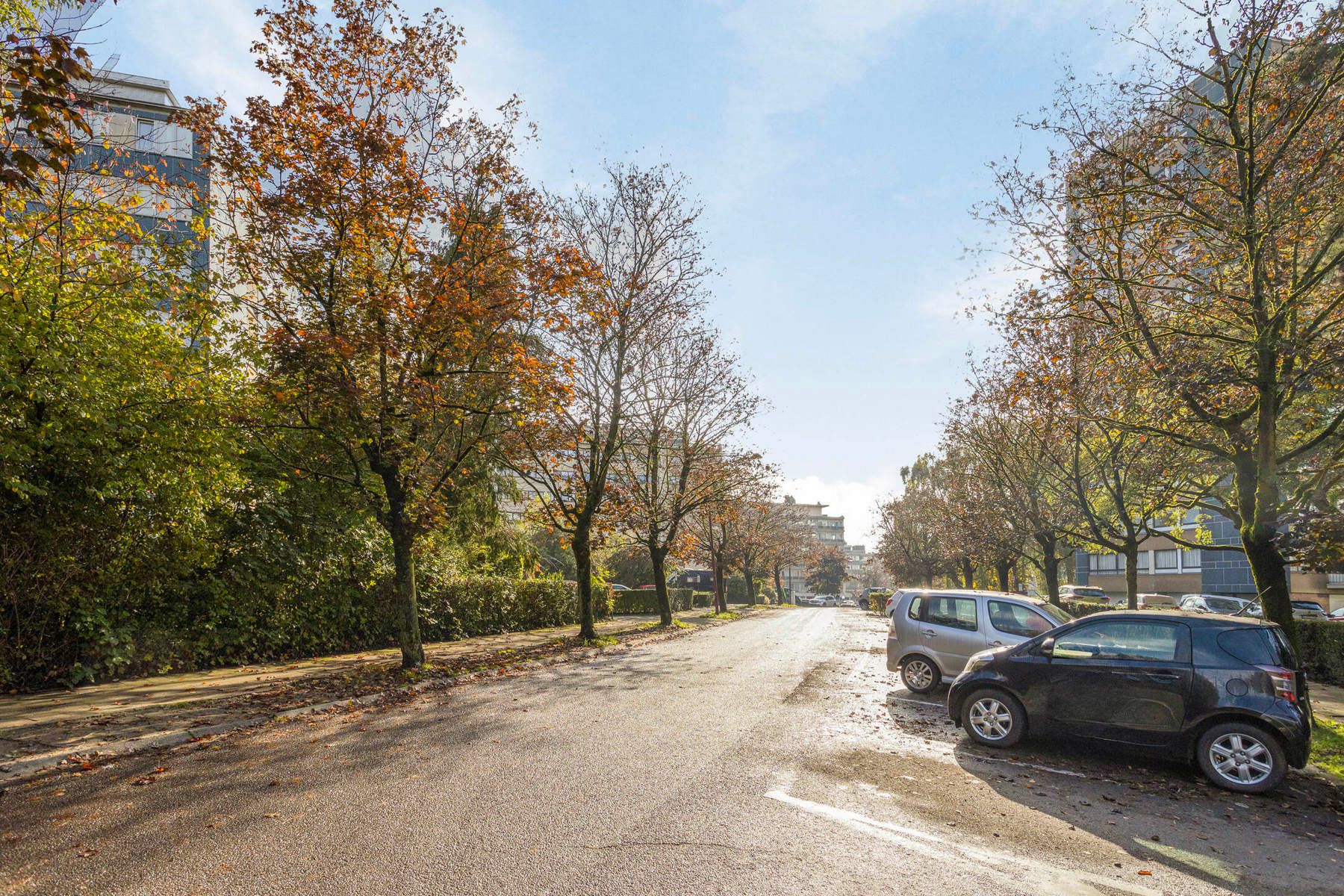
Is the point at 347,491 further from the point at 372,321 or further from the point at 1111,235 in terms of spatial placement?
the point at 1111,235

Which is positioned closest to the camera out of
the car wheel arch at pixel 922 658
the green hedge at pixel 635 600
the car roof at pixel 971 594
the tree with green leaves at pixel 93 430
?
the tree with green leaves at pixel 93 430

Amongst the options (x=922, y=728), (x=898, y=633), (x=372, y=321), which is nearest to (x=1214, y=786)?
(x=922, y=728)

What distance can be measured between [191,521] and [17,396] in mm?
2783

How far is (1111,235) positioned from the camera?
37.1 feet

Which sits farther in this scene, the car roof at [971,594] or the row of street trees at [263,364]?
the car roof at [971,594]

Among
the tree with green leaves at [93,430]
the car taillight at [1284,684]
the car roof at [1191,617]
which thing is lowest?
the car taillight at [1284,684]

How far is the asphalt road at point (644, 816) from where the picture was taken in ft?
14.0

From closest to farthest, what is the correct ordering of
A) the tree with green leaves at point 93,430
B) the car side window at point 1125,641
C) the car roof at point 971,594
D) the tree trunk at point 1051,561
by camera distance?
the car side window at point 1125,641, the tree with green leaves at point 93,430, the car roof at point 971,594, the tree trunk at point 1051,561

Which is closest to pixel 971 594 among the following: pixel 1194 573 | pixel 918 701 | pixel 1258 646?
pixel 918 701

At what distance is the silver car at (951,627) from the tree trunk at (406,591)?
7.79 m

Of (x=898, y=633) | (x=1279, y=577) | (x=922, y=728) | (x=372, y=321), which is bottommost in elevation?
(x=922, y=728)

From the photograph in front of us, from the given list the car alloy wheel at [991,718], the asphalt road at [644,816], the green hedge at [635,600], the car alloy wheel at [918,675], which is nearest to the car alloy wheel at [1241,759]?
the asphalt road at [644,816]

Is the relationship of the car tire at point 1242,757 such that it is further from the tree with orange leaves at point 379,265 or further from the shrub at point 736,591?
the shrub at point 736,591

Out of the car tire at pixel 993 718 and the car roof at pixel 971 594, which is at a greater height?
the car roof at pixel 971 594
